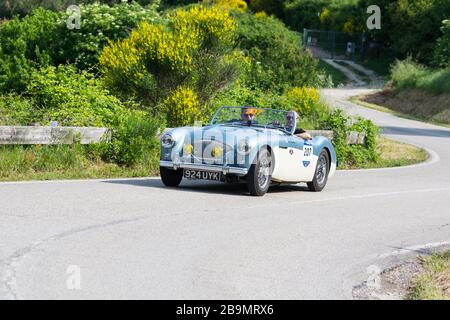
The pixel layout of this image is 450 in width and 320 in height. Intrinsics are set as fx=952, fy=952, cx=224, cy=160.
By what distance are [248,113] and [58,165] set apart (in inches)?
129

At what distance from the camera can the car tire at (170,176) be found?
14.6m

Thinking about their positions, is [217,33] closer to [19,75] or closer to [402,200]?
[19,75]

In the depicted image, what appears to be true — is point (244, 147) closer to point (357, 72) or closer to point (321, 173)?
point (321, 173)

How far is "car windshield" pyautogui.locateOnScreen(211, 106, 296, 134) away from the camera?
613 inches

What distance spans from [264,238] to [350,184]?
7.22 metres

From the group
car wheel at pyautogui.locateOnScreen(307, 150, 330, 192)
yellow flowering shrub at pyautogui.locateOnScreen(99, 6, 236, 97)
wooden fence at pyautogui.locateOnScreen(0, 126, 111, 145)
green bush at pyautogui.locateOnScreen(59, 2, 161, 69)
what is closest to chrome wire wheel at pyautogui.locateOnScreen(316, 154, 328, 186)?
car wheel at pyautogui.locateOnScreen(307, 150, 330, 192)

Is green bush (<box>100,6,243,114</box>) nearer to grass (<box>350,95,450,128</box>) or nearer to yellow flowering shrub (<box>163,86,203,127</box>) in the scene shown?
yellow flowering shrub (<box>163,86,203,127</box>)

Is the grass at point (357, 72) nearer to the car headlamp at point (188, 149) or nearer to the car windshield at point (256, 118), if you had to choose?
the car windshield at point (256, 118)

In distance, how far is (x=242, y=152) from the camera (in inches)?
548

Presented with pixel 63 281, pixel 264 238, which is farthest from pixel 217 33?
pixel 63 281

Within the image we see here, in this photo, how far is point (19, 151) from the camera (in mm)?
15492

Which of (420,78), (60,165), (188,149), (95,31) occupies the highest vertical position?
(95,31)

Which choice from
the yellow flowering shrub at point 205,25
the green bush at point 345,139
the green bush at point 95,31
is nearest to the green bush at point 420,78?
the green bush at point 95,31
